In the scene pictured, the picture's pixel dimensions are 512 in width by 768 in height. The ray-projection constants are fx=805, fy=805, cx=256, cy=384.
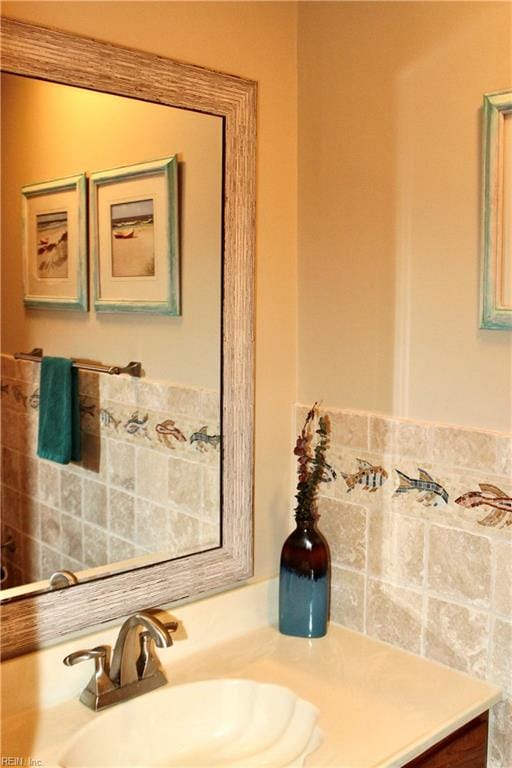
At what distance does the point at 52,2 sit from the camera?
53.4 inches

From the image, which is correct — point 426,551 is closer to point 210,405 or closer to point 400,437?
point 400,437

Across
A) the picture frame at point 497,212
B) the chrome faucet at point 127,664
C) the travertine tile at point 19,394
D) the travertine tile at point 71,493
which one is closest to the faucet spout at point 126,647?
the chrome faucet at point 127,664

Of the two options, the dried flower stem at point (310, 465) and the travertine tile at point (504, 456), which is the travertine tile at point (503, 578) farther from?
the dried flower stem at point (310, 465)

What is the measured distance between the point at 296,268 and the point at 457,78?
52cm

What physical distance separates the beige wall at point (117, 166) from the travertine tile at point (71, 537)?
0.29m

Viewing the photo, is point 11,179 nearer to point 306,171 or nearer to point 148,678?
point 306,171

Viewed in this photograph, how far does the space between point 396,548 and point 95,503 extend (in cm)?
60

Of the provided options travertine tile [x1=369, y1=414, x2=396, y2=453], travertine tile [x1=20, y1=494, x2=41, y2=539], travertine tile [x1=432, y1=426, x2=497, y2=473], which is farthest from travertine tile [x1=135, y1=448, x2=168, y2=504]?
travertine tile [x1=432, y1=426, x2=497, y2=473]

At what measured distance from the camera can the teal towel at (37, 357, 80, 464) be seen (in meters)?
1.38

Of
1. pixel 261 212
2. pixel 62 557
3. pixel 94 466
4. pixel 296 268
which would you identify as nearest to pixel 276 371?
pixel 296 268

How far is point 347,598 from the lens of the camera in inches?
67.0

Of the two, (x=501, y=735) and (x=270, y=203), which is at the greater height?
(x=270, y=203)

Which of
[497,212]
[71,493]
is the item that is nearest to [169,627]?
[71,493]

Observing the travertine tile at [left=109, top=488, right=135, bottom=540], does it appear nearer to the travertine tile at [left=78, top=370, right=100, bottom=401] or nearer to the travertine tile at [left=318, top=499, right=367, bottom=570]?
the travertine tile at [left=78, top=370, right=100, bottom=401]
